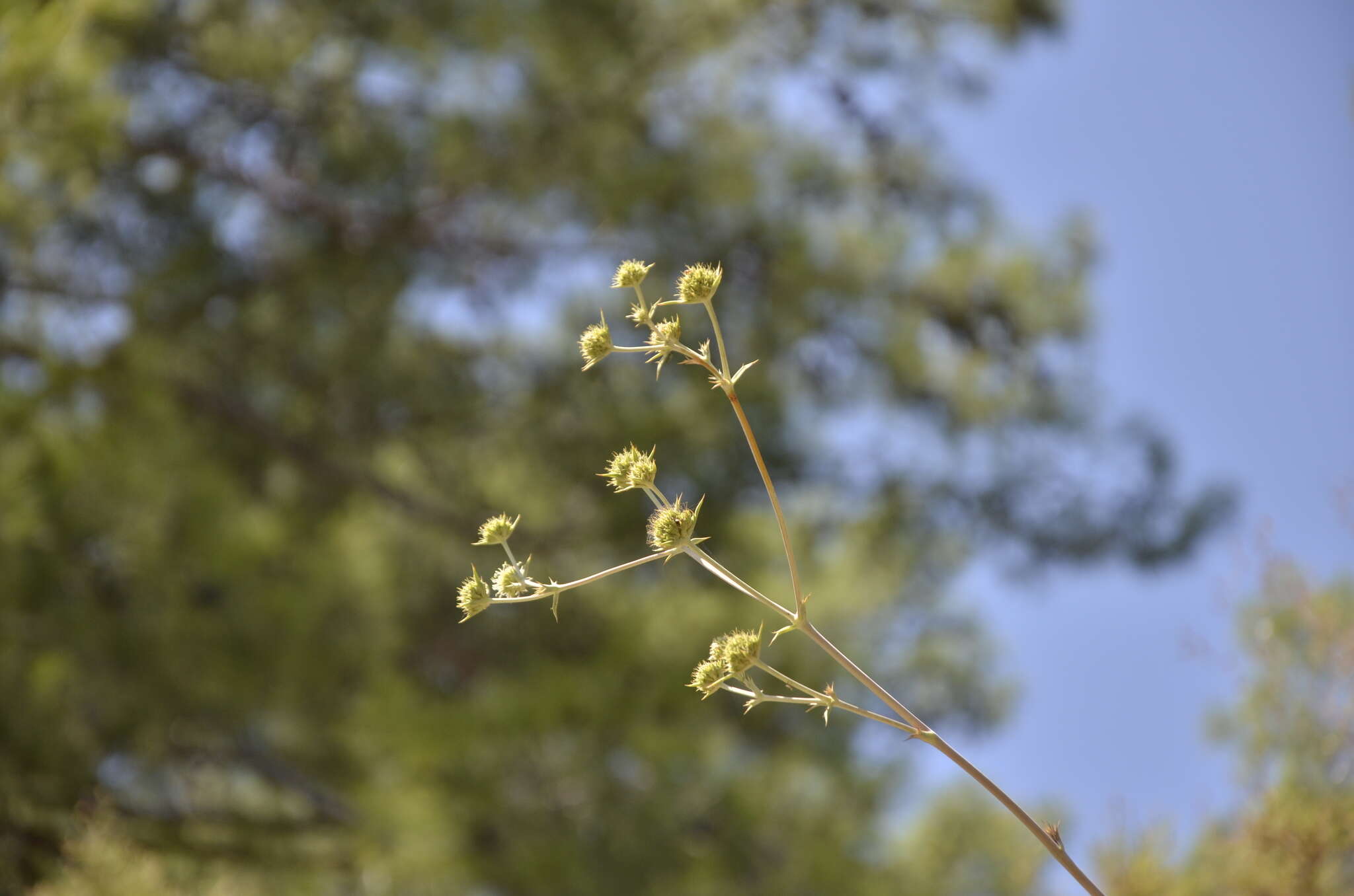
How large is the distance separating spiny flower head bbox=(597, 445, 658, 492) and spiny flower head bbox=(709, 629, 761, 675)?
0.36ft

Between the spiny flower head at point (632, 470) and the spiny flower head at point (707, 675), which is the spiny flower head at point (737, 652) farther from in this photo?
the spiny flower head at point (632, 470)

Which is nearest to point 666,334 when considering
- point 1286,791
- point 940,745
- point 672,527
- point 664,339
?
point 664,339

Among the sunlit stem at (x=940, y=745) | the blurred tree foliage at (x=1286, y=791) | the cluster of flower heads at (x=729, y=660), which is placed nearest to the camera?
the sunlit stem at (x=940, y=745)

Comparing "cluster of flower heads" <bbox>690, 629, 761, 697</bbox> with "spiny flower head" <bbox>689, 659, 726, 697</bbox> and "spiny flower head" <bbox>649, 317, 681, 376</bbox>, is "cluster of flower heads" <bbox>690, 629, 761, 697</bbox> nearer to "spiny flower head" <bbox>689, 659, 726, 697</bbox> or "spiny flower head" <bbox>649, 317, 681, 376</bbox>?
"spiny flower head" <bbox>689, 659, 726, 697</bbox>

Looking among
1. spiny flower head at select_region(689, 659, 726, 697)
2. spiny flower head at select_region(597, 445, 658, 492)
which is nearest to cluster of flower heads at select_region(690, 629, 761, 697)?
spiny flower head at select_region(689, 659, 726, 697)

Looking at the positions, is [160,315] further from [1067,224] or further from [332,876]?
[1067,224]

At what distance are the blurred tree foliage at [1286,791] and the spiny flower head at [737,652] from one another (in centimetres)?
156

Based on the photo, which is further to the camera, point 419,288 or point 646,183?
point 419,288

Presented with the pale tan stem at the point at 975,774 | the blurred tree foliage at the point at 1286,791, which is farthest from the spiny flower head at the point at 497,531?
the blurred tree foliage at the point at 1286,791

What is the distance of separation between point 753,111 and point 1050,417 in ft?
6.20

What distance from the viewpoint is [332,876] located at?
5207 millimetres

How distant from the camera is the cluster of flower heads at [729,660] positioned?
0.68 metres

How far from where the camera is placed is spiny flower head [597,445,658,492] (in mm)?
743

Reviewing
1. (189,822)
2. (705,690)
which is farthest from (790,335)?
(705,690)
